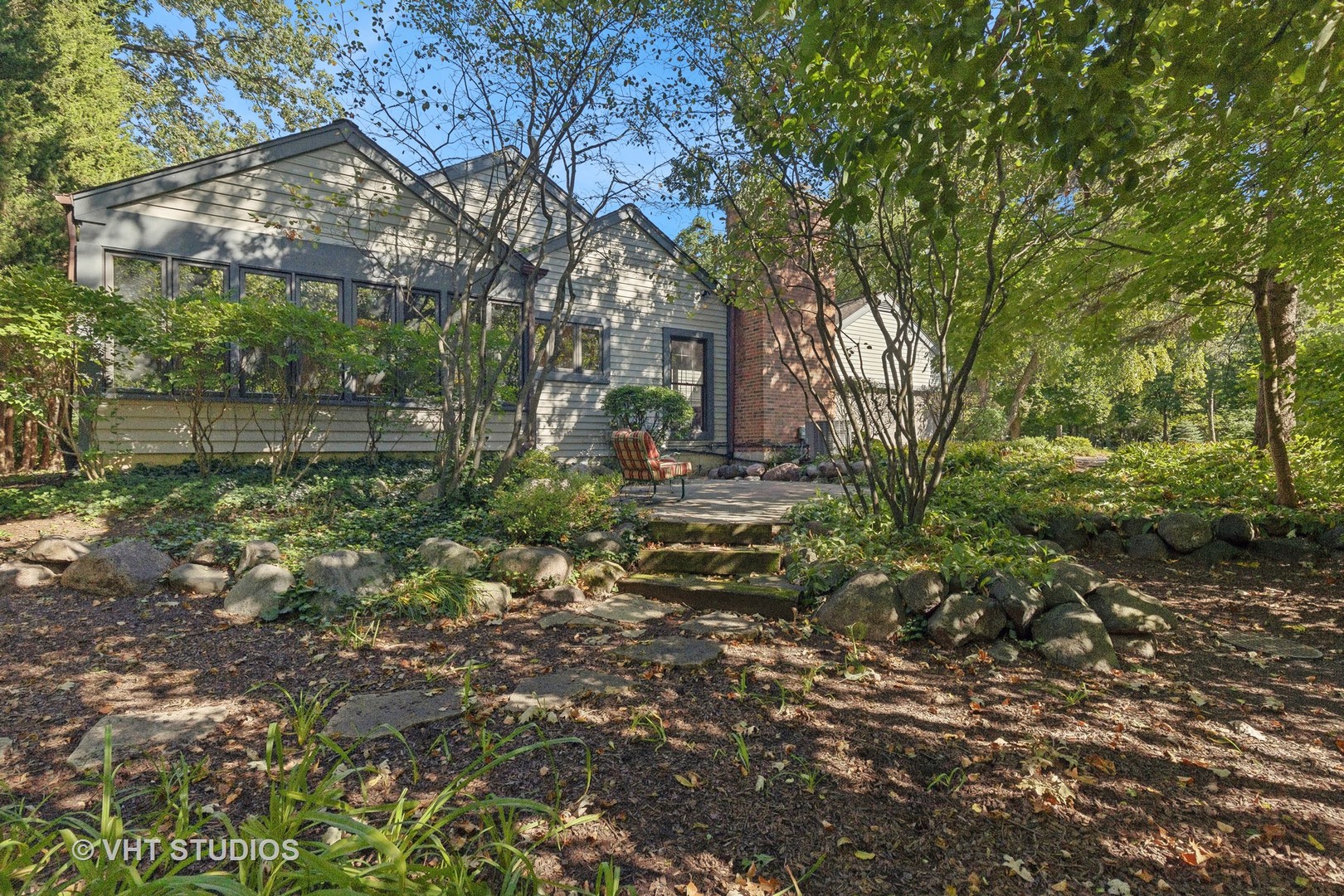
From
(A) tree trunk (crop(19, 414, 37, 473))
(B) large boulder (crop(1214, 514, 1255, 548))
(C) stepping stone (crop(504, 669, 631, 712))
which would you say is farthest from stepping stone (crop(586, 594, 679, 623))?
(A) tree trunk (crop(19, 414, 37, 473))

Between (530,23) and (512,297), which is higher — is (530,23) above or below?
above

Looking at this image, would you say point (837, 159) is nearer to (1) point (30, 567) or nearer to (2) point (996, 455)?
(1) point (30, 567)

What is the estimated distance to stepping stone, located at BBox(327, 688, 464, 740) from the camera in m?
2.66

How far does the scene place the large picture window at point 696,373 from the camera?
13.0m

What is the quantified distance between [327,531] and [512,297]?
6.05m

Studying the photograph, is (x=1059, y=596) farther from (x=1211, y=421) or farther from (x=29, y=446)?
(x=1211, y=421)

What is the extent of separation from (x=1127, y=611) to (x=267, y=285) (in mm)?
10524

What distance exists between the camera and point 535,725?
2.70 metres

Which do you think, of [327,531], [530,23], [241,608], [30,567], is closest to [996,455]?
[530,23]

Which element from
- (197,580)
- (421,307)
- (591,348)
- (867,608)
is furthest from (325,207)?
(867,608)

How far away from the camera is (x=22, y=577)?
15.6ft

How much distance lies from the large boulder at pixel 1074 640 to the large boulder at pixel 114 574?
20.2 ft

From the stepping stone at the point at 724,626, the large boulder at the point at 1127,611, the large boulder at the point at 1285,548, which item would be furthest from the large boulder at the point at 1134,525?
the stepping stone at the point at 724,626

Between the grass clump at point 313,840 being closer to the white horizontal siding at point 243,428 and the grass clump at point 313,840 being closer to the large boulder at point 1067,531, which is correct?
the large boulder at point 1067,531
